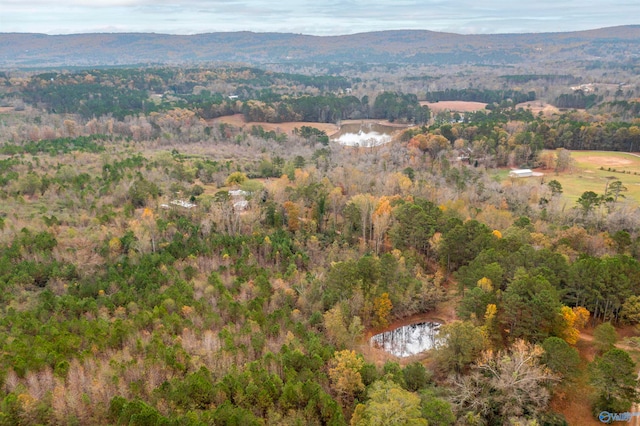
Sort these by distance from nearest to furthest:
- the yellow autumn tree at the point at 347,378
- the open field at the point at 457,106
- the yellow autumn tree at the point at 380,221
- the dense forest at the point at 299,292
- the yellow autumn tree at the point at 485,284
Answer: the dense forest at the point at 299,292
the yellow autumn tree at the point at 347,378
the yellow autumn tree at the point at 485,284
the yellow autumn tree at the point at 380,221
the open field at the point at 457,106

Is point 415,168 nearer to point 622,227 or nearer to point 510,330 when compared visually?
point 622,227

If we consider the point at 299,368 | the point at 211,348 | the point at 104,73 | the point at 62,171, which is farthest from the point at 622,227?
the point at 104,73

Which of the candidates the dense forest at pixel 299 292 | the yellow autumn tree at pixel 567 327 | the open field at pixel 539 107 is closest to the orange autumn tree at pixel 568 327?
the yellow autumn tree at pixel 567 327

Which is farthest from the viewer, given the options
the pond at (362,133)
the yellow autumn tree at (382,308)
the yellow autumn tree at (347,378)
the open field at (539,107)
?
the open field at (539,107)

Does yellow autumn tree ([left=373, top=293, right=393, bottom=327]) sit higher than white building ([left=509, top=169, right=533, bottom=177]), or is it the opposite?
white building ([left=509, top=169, right=533, bottom=177])

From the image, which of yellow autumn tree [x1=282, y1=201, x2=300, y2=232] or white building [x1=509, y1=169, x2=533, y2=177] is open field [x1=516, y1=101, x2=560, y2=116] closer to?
white building [x1=509, y1=169, x2=533, y2=177]

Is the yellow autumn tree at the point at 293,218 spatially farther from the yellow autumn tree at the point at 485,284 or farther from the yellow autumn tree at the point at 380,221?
the yellow autumn tree at the point at 485,284

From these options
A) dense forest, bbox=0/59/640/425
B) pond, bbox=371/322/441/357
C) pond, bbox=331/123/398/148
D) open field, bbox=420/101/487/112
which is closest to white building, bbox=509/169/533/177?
dense forest, bbox=0/59/640/425

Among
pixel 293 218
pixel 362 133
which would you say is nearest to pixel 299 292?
pixel 293 218
